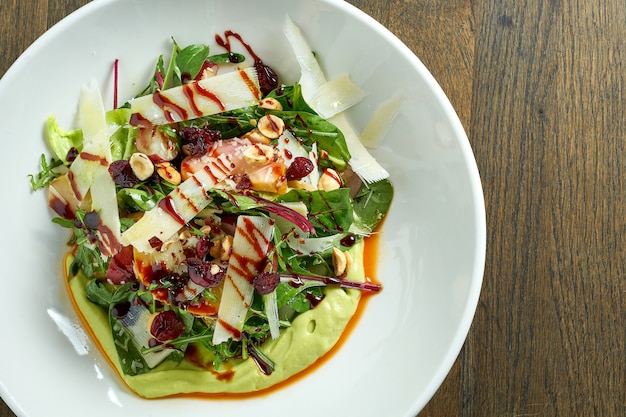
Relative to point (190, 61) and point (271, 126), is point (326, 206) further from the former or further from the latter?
point (190, 61)

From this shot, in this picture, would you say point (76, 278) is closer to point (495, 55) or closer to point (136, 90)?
point (136, 90)

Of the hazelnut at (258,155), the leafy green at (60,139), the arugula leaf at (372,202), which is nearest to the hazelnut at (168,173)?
the hazelnut at (258,155)

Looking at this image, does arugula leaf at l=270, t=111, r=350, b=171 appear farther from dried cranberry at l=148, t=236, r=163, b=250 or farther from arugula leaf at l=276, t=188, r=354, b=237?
dried cranberry at l=148, t=236, r=163, b=250

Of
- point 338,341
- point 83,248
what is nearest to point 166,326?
point 83,248

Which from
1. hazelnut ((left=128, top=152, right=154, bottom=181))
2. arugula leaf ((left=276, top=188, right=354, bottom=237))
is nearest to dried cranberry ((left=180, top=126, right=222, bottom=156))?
hazelnut ((left=128, top=152, right=154, bottom=181))

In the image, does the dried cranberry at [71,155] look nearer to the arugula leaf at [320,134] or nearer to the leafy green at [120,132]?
the leafy green at [120,132]

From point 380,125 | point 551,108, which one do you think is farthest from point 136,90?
point 551,108
